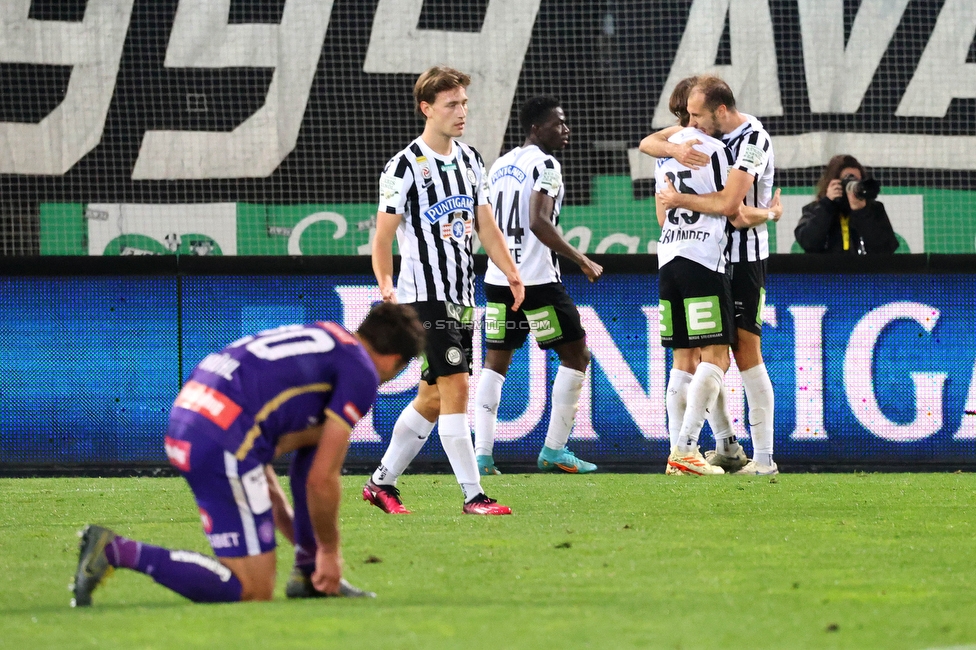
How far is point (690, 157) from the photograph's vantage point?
26.7ft

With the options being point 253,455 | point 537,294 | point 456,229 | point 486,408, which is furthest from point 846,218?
point 253,455

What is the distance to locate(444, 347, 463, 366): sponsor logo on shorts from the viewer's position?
20.6 feet

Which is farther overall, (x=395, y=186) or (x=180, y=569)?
Answer: (x=395, y=186)

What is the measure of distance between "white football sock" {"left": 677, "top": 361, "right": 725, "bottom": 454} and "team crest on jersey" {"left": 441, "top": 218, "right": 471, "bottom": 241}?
198 cm

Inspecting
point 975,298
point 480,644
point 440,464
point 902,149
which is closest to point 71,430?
point 440,464

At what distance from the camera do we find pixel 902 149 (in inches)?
584

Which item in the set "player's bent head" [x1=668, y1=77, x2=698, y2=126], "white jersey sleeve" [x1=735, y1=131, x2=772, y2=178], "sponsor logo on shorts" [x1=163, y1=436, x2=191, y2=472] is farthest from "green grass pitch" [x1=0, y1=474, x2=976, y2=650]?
"player's bent head" [x1=668, y1=77, x2=698, y2=126]

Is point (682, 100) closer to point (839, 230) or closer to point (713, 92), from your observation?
point (713, 92)

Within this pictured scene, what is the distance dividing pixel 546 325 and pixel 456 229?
1865 millimetres

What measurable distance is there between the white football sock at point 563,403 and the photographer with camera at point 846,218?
2012 millimetres

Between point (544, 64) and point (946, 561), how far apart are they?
10674mm

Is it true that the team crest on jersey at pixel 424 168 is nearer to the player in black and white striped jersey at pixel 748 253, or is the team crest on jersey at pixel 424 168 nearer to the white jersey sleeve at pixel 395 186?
the white jersey sleeve at pixel 395 186

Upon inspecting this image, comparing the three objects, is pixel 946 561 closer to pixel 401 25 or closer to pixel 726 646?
pixel 726 646

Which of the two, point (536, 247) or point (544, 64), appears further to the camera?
point (544, 64)
